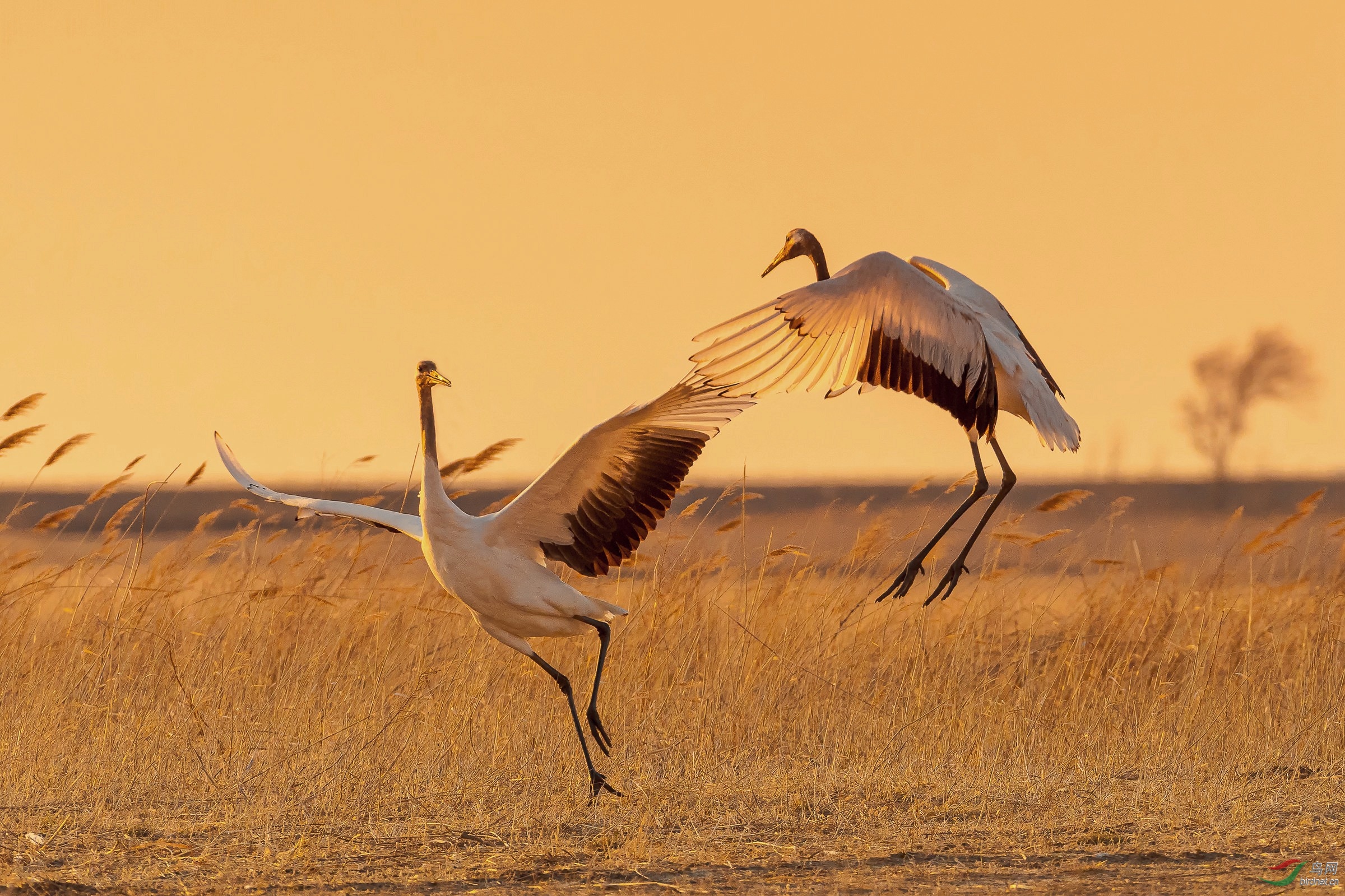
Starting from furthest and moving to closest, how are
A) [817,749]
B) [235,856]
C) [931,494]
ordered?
[931,494], [817,749], [235,856]

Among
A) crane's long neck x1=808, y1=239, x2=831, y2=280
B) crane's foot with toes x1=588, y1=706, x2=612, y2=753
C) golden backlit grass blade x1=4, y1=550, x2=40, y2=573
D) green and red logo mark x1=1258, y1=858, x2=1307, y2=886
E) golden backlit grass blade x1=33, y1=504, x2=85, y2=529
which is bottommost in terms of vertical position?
green and red logo mark x1=1258, y1=858, x2=1307, y2=886

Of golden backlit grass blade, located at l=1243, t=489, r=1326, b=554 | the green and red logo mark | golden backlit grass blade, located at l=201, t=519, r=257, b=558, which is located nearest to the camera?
the green and red logo mark

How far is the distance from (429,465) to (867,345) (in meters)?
1.82

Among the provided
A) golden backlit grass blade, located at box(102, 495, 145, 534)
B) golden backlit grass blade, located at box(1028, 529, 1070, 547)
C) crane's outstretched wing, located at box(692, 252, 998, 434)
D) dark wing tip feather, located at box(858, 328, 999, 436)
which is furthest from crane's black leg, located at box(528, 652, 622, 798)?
golden backlit grass blade, located at box(102, 495, 145, 534)

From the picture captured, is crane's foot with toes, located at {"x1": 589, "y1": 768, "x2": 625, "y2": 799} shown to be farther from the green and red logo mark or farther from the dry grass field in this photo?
the green and red logo mark

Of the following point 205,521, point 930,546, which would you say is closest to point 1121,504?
point 930,546

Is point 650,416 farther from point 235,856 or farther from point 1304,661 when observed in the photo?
point 1304,661

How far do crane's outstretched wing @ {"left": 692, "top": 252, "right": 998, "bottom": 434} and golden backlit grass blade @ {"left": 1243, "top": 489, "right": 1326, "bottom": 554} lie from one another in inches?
128

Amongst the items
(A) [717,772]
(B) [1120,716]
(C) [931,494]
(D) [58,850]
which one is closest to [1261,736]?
(B) [1120,716]

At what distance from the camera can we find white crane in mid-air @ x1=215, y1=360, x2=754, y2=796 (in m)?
6.05

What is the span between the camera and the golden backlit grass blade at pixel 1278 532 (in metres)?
8.32

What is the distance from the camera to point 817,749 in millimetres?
7133

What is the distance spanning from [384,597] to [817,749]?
287 centimetres

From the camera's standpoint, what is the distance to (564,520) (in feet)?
21.5
